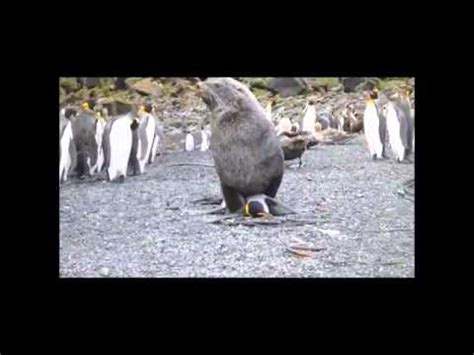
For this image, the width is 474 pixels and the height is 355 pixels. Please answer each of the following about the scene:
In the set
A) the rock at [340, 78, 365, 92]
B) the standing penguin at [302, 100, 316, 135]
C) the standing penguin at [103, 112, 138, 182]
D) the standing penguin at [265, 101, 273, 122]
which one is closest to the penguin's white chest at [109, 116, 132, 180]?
the standing penguin at [103, 112, 138, 182]

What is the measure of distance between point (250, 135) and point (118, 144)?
2.87 ft

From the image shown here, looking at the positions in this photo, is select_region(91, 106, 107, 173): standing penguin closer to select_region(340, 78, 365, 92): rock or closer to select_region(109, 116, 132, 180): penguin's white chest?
select_region(109, 116, 132, 180): penguin's white chest

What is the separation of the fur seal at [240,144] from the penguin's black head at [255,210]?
4cm

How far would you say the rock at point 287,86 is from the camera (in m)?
5.30

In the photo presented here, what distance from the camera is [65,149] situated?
5.34m

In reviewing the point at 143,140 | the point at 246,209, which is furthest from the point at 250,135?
the point at 143,140
